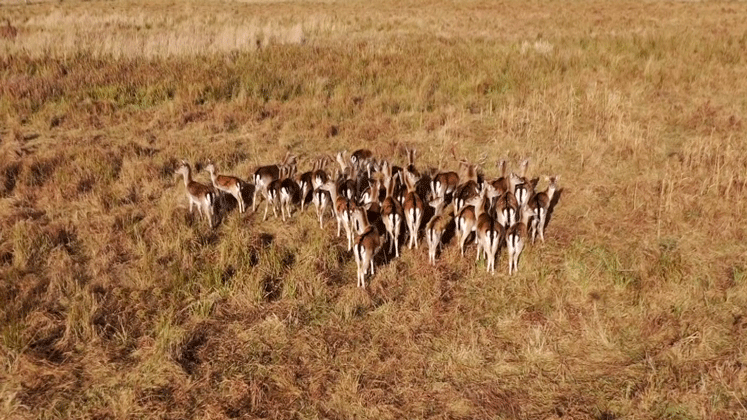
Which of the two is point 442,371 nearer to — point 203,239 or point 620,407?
point 620,407

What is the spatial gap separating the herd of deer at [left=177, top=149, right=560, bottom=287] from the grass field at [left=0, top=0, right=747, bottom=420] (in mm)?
403

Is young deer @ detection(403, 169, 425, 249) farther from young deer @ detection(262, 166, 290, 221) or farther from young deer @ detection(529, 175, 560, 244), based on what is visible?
young deer @ detection(262, 166, 290, 221)

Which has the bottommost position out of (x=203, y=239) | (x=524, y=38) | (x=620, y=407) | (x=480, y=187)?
(x=620, y=407)

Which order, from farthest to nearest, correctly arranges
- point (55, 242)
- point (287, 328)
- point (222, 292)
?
point (55, 242) → point (222, 292) → point (287, 328)

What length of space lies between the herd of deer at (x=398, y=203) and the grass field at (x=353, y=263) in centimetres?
40

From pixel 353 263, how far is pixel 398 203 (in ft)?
4.32

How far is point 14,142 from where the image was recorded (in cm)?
1201

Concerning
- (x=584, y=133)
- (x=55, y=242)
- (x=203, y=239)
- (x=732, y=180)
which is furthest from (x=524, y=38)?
(x=55, y=242)

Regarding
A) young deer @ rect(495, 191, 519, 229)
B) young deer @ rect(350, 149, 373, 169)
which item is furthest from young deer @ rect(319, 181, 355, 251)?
young deer @ rect(495, 191, 519, 229)

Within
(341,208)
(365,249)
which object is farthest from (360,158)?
(365,249)

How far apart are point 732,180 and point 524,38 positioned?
15.3m

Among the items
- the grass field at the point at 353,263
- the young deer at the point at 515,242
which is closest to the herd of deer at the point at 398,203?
the young deer at the point at 515,242

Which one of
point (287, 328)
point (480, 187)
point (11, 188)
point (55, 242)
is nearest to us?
point (287, 328)

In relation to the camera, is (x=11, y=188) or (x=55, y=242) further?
(x=11, y=188)
